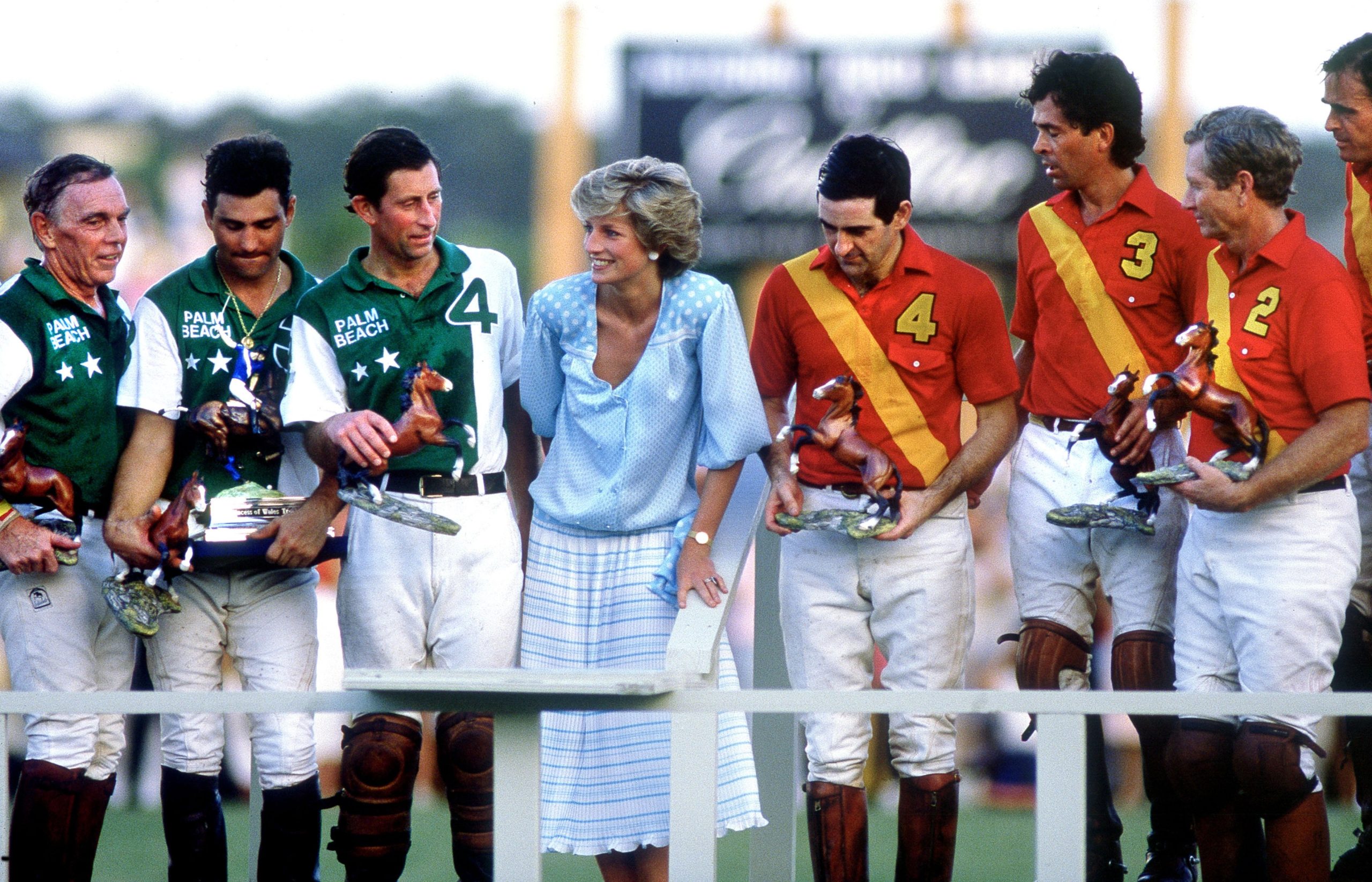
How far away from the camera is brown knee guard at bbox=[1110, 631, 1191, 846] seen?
11.1 ft

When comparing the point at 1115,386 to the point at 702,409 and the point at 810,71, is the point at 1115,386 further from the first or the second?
the point at 810,71

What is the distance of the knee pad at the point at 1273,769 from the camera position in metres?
3.03

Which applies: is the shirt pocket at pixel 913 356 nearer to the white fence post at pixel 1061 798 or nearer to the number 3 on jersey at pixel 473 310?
the number 3 on jersey at pixel 473 310

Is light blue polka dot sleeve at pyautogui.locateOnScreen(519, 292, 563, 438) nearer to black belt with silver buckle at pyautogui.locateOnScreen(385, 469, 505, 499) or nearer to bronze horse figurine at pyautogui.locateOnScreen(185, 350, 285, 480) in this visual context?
black belt with silver buckle at pyautogui.locateOnScreen(385, 469, 505, 499)

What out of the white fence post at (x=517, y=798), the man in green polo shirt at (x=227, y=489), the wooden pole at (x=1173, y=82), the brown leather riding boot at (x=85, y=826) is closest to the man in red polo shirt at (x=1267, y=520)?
the white fence post at (x=517, y=798)

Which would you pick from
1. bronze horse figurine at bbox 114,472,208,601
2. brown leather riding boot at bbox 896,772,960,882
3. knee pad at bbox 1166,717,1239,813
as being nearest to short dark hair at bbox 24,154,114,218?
bronze horse figurine at bbox 114,472,208,601

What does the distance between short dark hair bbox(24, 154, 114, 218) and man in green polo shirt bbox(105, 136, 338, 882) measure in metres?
0.26

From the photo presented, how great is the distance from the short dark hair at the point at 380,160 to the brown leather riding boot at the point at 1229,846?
6.36ft

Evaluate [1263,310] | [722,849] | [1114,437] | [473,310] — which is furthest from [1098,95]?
[722,849]

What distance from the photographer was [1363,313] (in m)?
3.43

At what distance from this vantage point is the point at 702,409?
11.2ft

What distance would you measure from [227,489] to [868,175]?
4.62ft

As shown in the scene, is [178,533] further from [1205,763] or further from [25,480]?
[1205,763]

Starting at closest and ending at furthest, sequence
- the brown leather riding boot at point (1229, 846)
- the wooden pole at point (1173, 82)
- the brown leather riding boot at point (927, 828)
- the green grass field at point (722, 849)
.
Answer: the brown leather riding boot at point (1229, 846)
the brown leather riding boot at point (927, 828)
the green grass field at point (722, 849)
the wooden pole at point (1173, 82)
